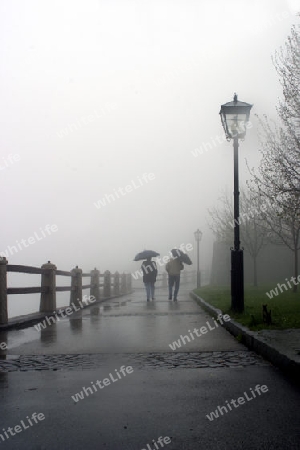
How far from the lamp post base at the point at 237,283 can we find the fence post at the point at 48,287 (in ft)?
14.9

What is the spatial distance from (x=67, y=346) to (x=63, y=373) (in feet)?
6.86

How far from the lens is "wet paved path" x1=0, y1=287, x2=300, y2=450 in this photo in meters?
3.25

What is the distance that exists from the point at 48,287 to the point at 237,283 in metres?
4.72

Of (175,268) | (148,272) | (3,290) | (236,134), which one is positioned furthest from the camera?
(148,272)

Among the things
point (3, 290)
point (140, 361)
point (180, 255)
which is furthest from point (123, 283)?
point (140, 361)

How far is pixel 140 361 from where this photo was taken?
601 cm

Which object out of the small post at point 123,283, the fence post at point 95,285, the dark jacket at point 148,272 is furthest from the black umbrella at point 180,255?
the small post at point 123,283

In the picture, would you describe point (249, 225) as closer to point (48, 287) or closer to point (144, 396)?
point (48, 287)

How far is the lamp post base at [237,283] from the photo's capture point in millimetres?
10227

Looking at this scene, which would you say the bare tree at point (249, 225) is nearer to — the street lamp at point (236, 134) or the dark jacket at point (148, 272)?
the dark jacket at point (148, 272)

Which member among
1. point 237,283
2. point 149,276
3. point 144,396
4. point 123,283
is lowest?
point 123,283

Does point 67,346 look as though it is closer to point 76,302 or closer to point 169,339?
point 169,339

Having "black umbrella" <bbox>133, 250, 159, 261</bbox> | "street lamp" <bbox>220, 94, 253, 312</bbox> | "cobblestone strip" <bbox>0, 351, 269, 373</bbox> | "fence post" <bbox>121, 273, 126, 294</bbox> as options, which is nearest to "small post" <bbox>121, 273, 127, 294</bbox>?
A: "fence post" <bbox>121, 273, 126, 294</bbox>

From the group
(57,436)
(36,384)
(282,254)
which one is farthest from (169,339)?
(282,254)
